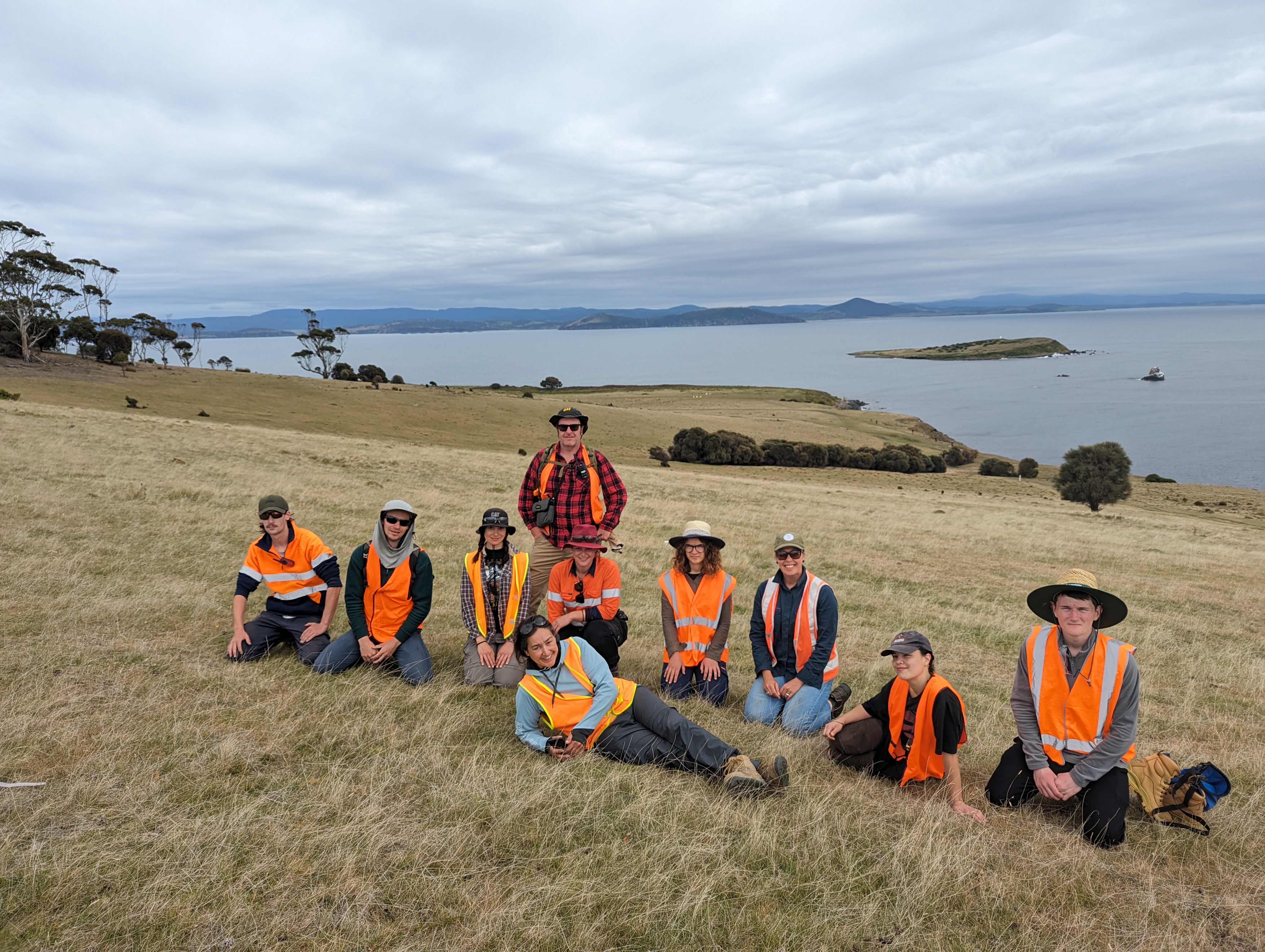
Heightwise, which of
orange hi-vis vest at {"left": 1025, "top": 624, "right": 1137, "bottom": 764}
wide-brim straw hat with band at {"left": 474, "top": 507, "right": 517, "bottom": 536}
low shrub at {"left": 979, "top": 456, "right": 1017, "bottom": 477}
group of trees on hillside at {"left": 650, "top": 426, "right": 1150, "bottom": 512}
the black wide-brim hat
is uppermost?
the black wide-brim hat

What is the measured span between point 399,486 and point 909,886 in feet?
60.0

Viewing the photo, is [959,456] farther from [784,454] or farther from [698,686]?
[698,686]

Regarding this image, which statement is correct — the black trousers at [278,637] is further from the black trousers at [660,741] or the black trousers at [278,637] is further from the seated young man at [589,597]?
the black trousers at [660,741]

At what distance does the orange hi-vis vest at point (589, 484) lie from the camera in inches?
302

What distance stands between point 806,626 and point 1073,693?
2.12m

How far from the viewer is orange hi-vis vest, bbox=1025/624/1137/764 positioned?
482 cm

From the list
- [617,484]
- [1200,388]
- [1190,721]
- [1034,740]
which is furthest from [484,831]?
[1200,388]

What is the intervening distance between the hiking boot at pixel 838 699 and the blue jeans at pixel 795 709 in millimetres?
94

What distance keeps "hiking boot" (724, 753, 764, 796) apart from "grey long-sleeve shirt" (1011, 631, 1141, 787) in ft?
6.25

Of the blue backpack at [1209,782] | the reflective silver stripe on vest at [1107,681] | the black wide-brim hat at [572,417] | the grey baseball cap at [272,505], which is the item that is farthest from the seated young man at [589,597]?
the blue backpack at [1209,782]

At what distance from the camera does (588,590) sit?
278 inches

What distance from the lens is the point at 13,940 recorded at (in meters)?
3.23

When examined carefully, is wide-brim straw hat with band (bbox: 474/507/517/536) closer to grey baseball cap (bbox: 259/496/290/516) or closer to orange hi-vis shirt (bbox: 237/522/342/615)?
orange hi-vis shirt (bbox: 237/522/342/615)

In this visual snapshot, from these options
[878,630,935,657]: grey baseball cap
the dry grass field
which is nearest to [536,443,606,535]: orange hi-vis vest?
the dry grass field
